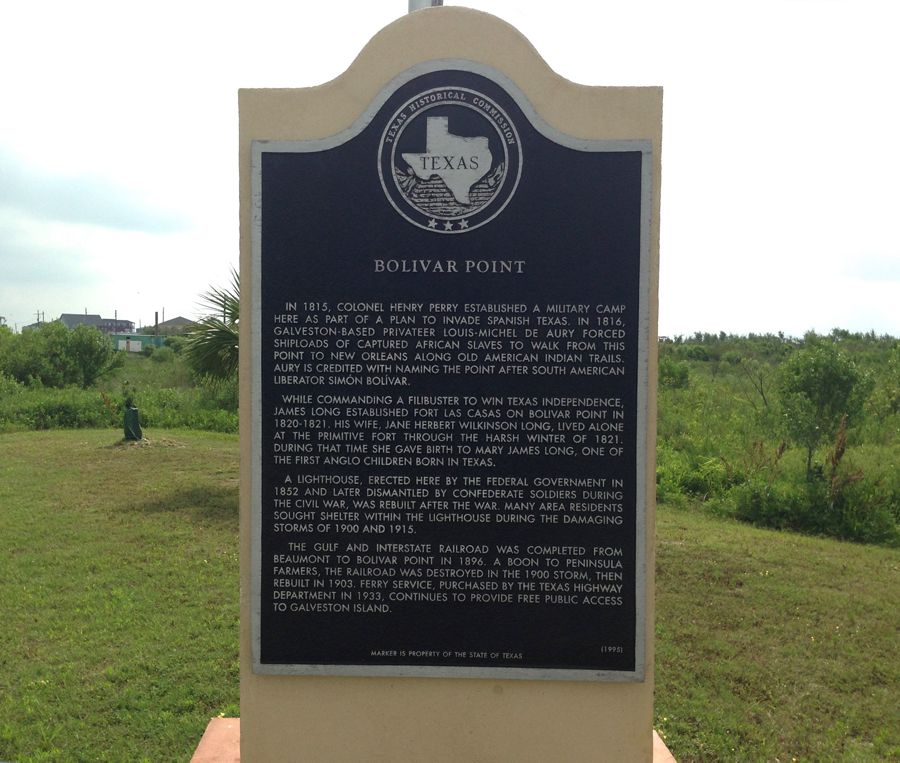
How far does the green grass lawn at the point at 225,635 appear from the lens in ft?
13.5

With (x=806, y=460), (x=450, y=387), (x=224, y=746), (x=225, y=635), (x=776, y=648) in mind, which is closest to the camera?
(x=450, y=387)

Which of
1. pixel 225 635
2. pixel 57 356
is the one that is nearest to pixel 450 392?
pixel 225 635

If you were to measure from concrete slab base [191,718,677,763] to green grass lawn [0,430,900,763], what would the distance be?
39 centimetres

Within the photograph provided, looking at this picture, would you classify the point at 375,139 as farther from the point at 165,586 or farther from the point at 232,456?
the point at 232,456

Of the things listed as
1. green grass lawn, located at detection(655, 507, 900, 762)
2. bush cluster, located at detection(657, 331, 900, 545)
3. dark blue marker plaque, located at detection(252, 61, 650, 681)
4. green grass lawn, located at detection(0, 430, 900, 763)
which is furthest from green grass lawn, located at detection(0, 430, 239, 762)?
bush cluster, located at detection(657, 331, 900, 545)

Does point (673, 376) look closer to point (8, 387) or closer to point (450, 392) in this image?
point (8, 387)

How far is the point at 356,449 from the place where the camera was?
3.12 m

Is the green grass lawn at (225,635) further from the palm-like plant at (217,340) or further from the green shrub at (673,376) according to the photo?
the green shrub at (673,376)

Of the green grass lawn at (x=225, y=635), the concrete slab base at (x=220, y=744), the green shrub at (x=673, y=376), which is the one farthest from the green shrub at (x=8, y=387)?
the concrete slab base at (x=220, y=744)

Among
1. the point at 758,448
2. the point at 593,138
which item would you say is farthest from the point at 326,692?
the point at 758,448

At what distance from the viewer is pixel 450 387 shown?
122 inches

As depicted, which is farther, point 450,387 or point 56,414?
point 56,414

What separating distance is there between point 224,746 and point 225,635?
1.97 m

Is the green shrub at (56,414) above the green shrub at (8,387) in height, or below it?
below
